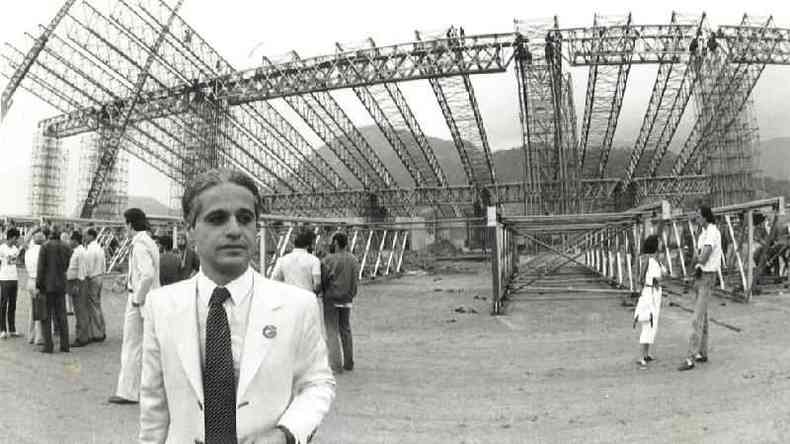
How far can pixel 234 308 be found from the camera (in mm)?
1721

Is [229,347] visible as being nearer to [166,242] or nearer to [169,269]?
[169,269]

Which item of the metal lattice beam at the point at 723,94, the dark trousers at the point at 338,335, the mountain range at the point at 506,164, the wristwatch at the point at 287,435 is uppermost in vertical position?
the mountain range at the point at 506,164

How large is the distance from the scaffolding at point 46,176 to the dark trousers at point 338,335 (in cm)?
3837

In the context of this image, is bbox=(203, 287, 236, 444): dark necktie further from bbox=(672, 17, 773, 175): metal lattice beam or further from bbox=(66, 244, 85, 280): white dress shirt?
bbox=(672, 17, 773, 175): metal lattice beam

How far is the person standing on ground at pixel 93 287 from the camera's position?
9203 mm

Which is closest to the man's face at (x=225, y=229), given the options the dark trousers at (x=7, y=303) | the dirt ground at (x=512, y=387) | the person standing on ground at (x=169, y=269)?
the dirt ground at (x=512, y=387)

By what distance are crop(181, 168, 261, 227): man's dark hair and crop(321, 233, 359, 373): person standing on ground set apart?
5872 millimetres

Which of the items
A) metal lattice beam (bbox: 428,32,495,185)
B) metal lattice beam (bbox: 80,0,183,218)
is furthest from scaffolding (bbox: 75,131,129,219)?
metal lattice beam (bbox: 428,32,495,185)

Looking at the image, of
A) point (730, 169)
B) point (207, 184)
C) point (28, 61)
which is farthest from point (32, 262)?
point (730, 169)

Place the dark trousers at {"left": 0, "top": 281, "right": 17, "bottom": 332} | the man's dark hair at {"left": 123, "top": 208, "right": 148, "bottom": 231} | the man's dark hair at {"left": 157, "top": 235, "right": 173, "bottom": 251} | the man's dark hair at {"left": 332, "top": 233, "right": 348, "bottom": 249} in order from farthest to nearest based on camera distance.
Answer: the dark trousers at {"left": 0, "top": 281, "right": 17, "bottom": 332}, the man's dark hair at {"left": 157, "top": 235, "right": 173, "bottom": 251}, the man's dark hair at {"left": 332, "top": 233, "right": 348, "bottom": 249}, the man's dark hair at {"left": 123, "top": 208, "right": 148, "bottom": 231}

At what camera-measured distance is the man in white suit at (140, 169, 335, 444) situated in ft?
5.30

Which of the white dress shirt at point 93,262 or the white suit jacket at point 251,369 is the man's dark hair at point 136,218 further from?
the white suit jacket at point 251,369

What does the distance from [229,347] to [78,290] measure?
8.68 metres

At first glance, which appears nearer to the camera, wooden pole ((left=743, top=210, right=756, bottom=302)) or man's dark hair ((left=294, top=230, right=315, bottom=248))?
man's dark hair ((left=294, top=230, right=315, bottom=248))
